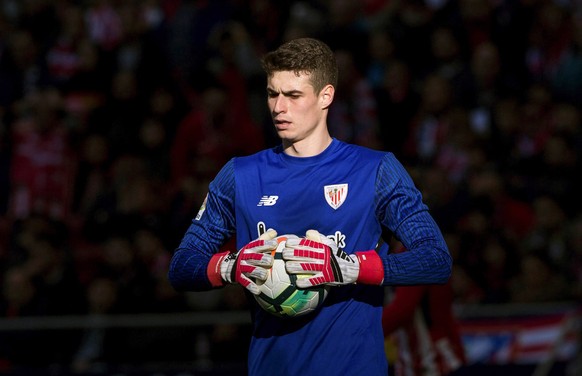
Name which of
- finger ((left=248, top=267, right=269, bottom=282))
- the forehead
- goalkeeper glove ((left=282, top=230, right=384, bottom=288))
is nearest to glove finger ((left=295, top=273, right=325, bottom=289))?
goalkeeper glove ((left=282, top=230, right=384, bottom=288))

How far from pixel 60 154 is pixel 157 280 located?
2.36m

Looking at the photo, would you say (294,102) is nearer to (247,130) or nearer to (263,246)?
(263,246)

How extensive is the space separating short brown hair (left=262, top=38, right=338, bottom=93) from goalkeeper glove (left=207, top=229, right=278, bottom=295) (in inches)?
25.1

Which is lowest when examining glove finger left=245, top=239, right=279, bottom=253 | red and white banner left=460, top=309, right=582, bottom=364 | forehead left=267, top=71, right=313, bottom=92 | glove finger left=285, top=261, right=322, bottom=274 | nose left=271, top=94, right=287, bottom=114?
red and white banner left=460, top=309, right=582, bottom=364

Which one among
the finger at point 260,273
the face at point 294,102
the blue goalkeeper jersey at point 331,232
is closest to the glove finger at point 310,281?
the finger at point 260,273

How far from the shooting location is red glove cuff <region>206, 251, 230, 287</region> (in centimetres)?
427

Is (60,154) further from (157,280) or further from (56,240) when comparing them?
(157,280)

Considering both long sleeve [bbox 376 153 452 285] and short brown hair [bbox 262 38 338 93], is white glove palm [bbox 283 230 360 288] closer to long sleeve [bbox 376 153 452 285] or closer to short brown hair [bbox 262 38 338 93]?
long sleeve [bbox 376 153 452 285]

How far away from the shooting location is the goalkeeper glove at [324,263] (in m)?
3.98

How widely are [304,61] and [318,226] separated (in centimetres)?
64

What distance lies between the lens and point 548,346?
873 cm

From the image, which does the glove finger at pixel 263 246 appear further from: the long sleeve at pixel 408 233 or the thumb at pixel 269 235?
the long sleeve at pixel 408 233

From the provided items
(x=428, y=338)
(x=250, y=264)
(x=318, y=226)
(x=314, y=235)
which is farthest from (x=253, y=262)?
(x=428, y=338)

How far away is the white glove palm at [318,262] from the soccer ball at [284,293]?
1.4 inches
